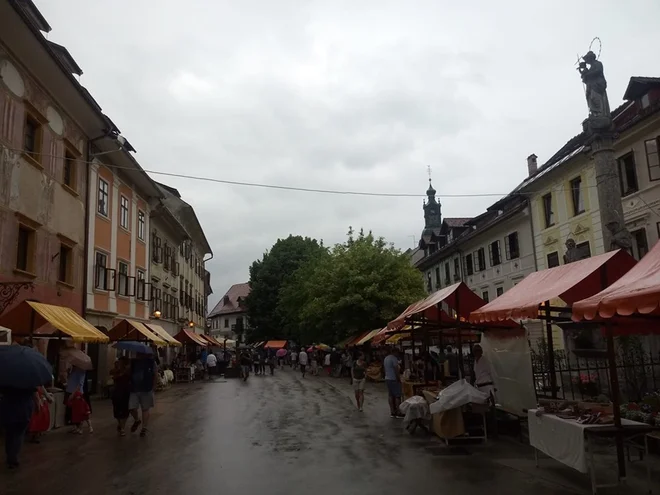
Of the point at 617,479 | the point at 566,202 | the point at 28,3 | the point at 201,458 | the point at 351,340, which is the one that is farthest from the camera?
the point at 351,340

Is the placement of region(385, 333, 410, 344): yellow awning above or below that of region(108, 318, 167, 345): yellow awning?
below

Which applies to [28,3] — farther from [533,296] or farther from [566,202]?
[566,202]

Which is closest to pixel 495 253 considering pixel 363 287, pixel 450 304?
pixel 363 287

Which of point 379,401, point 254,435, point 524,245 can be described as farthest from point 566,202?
point 254,435

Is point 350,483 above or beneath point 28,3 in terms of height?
beneath

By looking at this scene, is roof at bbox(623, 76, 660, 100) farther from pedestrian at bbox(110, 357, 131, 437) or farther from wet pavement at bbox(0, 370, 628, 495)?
pedestrian at bbox(110, 357, 131, 437)

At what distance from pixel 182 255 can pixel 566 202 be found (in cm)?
2615

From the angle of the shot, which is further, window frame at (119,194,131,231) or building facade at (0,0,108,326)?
window frame at (119,194,131,231)

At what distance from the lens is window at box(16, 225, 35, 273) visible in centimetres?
1589

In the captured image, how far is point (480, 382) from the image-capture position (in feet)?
38.5

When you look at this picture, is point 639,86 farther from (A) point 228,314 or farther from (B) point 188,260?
(A) point 228,314

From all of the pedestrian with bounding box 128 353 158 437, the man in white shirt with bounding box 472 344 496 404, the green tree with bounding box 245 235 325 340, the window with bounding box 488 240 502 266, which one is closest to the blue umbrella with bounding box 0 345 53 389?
the pedestrian with bounding box 128 353 158 437

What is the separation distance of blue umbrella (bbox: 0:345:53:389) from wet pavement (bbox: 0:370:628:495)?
132cm

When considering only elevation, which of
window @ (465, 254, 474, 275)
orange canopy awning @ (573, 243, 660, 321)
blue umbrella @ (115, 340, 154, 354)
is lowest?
blue umbrella @ (115, 340, 154, 354)
